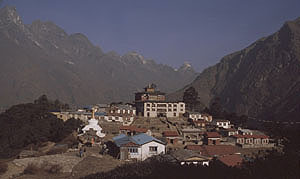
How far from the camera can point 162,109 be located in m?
62.2

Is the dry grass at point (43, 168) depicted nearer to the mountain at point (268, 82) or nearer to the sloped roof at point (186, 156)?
the sloped roof at point (186, 156)

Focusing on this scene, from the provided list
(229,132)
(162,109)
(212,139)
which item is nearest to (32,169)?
(212,139)

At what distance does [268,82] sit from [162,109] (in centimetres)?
10007

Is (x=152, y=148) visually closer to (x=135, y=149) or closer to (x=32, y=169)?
(x=135, y=149)

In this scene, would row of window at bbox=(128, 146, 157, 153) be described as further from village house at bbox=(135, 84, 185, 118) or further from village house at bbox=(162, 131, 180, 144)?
village house at bbox=(135, 84, 185, 118)

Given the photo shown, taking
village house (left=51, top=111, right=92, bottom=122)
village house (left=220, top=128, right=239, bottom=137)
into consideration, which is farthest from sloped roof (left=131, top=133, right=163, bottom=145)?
village house (left=51, top=111, right=92, bottom=122)

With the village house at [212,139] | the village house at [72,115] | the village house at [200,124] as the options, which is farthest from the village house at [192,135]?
the village house at [72,115]

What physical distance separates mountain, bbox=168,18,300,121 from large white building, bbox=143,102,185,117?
153 ft

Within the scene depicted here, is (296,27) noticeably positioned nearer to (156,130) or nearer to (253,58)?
(253,58)

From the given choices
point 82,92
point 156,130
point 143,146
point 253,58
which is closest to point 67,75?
point 82,92

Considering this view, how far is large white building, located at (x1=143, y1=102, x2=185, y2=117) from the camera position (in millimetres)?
61844

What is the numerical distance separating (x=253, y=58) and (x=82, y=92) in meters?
109

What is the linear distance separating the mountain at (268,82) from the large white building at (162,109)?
153 feet

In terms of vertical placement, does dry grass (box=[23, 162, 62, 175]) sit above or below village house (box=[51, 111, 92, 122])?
below
